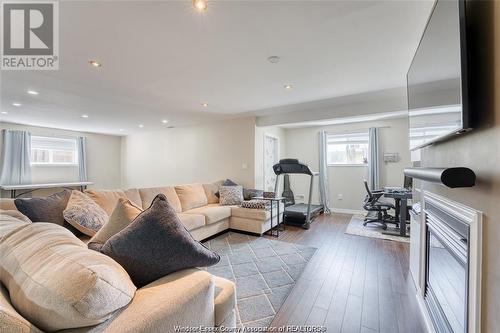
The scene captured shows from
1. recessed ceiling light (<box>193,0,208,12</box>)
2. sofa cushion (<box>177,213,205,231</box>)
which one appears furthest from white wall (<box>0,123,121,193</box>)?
recessed ceiling light (<box>193,0,208,12</box>)

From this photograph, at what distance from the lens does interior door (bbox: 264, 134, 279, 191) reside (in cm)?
569

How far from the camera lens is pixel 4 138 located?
5.39 metres

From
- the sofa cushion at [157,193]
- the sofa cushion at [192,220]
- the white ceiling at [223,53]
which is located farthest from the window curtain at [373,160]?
the sofa cushion at [157,193]

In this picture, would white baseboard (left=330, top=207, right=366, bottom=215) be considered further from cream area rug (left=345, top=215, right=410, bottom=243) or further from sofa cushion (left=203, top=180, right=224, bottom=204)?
sofa cushion (left=203, top=180, right=224, bottom=204)

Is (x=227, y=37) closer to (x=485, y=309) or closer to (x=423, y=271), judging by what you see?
(x=485, y=309)

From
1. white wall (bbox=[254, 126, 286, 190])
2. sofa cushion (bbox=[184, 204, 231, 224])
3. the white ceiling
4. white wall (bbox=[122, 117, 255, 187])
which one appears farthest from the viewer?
white wall (bbox=[122, 117, 255, 187])

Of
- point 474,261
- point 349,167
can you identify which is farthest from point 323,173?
point 474,261

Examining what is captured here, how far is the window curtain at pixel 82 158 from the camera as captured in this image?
22.3 feet

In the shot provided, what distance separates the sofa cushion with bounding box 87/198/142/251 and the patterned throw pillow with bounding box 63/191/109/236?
1.12 metres

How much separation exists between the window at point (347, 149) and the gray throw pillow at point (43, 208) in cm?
571

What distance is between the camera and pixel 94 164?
24.0 feet

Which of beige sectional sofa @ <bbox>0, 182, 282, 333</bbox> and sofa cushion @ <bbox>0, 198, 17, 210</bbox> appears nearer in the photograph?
beige sectional sofa @ <bbox>0, 182, 282, 333</bbox>

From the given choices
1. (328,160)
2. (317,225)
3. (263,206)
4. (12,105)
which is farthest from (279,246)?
(12,105)

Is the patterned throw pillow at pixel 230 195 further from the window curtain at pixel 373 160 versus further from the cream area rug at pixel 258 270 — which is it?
the window curtain at pixel 373 160
